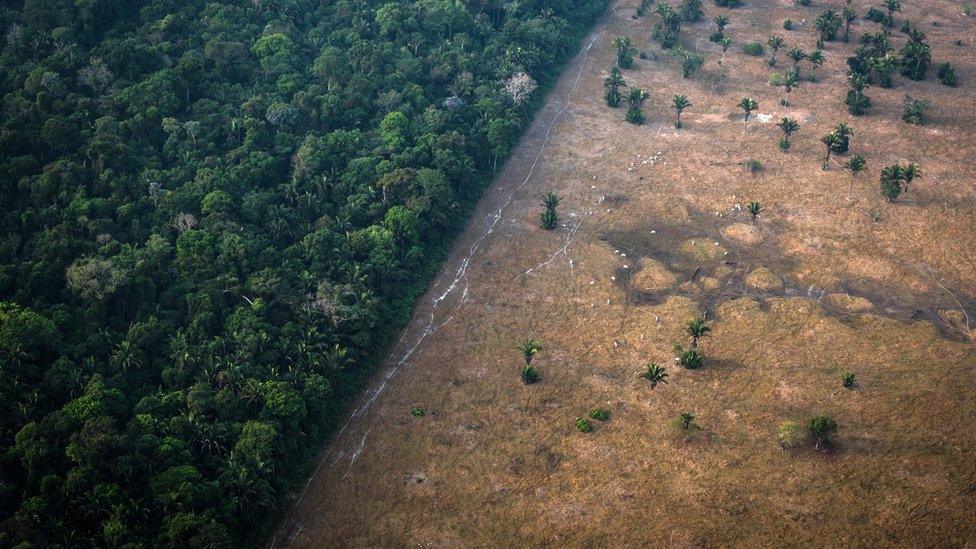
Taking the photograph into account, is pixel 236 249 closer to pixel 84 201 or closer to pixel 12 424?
pixel 84 201

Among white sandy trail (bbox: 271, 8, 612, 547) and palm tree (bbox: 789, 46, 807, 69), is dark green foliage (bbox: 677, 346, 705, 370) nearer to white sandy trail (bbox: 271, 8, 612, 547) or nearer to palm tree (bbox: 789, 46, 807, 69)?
white sandy trail (bbox: 271, 8, 612, 547)

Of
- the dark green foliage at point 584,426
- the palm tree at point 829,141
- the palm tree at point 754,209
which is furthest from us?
the palm tree at point 829,141

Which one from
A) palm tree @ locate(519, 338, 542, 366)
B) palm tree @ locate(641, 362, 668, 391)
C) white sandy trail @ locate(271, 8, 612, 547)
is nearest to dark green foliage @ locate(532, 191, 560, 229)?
white sandy trail @ locate(271, 8, 612, 547)

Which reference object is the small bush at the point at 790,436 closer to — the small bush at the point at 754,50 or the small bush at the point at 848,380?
the small bush at the point at 848,380

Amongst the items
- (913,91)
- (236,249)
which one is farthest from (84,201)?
(913,91)

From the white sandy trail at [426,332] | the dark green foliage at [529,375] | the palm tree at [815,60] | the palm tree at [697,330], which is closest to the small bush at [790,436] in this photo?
the palm tree at [697,330]

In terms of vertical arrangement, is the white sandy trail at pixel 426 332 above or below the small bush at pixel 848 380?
above

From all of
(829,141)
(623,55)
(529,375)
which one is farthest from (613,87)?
(529,375)
